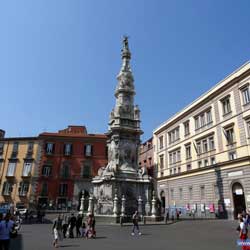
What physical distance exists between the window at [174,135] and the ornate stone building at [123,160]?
13.4 m

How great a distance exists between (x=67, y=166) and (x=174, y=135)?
67.2 ft

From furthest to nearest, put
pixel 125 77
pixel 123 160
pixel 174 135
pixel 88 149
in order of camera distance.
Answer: pixel 88 149 → pixel 174 135 → pixel 125 77 → pixel 123 160

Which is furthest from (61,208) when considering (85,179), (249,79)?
(249,79)

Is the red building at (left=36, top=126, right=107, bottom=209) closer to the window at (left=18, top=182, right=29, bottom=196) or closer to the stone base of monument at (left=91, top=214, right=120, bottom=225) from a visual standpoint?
the window at (left=18, top=182, right=29, bottom=196)

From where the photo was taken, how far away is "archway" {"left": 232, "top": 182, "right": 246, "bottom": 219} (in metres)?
25.0

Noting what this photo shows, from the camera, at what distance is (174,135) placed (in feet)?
134

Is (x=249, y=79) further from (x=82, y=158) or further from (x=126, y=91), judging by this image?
(x=82, y=158)

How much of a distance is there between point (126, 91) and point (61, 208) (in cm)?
2356

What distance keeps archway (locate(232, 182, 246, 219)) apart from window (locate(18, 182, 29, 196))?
33338 mm

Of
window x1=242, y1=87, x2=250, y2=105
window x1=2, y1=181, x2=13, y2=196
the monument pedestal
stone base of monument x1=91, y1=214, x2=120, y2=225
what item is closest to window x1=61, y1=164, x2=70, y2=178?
window x1=2, y1=181, x2=13, y2=196

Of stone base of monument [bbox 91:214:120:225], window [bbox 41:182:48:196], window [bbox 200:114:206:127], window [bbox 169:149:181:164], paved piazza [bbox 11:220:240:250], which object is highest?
window [bbox 200:114:206:127]

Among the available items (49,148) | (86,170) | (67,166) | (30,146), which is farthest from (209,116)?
(30,146)

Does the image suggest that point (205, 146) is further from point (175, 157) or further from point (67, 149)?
point (67, 149)

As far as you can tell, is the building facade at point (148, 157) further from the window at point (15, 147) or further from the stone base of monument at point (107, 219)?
the stone base of monument at point (107, 219)
